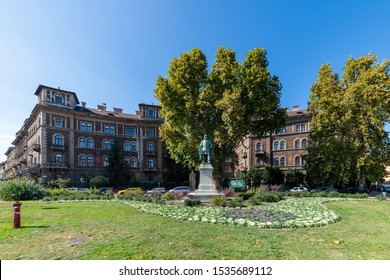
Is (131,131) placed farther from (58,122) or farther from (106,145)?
(58,122)

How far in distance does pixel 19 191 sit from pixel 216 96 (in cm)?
2156

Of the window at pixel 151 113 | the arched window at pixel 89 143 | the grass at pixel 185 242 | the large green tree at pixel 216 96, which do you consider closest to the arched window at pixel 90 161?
the arched window at pixel 89 143

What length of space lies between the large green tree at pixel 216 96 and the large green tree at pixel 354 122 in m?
6.10

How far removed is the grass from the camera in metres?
→ 5.53

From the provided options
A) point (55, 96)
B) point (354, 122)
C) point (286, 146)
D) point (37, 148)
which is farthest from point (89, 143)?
point (354, 122)

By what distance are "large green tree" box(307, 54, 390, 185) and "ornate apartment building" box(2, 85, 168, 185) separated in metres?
35.1

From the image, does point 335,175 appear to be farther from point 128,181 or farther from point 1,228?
point 128,181

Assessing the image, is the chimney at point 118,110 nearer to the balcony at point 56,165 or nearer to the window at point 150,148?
the window at point 150,148

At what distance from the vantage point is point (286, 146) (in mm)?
49125

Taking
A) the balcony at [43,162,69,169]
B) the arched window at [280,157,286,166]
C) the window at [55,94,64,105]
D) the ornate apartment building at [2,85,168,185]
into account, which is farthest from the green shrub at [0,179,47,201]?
the arched window at [280,157,286,166]

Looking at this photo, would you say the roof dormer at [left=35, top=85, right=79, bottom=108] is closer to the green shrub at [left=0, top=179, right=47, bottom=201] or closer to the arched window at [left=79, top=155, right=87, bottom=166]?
the arched window at [left=79, top=155, right=87, bottom=166]

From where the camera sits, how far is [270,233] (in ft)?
24.3
